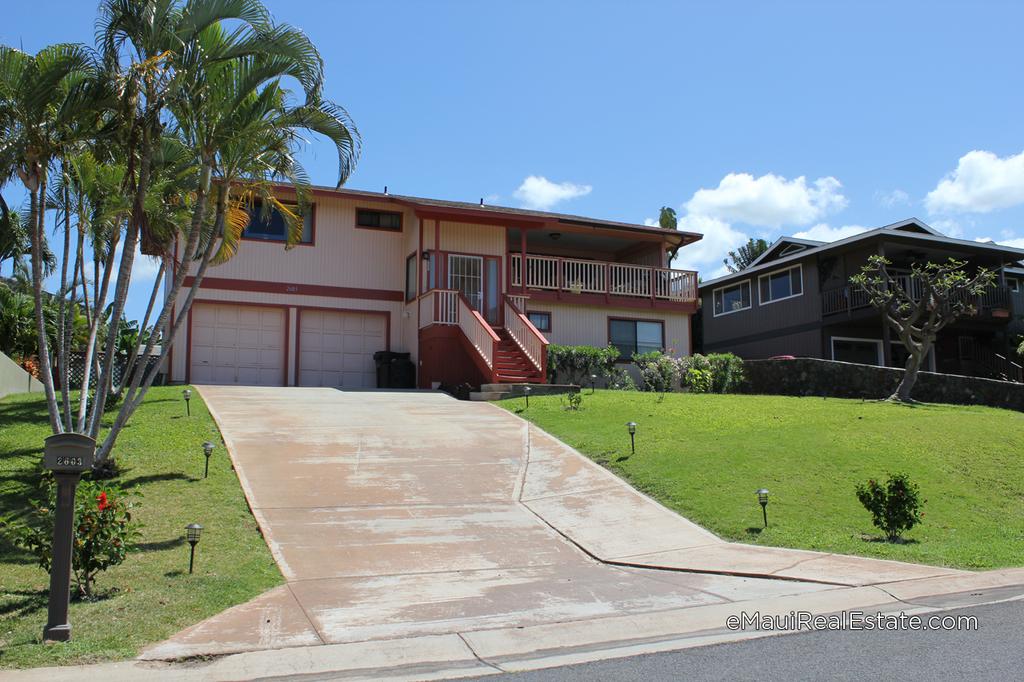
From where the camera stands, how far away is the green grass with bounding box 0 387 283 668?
20.1 ft

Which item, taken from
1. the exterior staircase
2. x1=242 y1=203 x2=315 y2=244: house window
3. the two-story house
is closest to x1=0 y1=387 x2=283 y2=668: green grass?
the exterior staircase

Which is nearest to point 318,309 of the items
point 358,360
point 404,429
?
point 358,360

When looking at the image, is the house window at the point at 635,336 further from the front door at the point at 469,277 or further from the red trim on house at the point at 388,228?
the red trim on house at the point at 388,228

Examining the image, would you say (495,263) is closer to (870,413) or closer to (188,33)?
(870,413)

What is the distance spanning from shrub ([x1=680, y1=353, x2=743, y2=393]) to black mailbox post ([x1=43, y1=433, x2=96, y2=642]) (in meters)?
18.2

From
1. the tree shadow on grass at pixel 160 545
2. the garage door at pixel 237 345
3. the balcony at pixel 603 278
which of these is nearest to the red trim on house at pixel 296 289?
the garage door at pixel 237 345

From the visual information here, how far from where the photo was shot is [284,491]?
1092 cm

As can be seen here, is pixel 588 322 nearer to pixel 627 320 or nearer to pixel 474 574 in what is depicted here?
pixel 627 320

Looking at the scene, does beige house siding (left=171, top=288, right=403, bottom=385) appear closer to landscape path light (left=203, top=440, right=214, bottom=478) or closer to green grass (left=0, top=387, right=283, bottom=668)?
green grass (left=0, top=387, right=283, bottom=668)

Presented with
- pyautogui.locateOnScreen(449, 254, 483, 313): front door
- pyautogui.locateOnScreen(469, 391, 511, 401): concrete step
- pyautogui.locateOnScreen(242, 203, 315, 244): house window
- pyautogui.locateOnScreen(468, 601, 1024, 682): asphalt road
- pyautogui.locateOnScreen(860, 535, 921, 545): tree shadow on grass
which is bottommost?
pyautogui.locateOnScreen(468, 601, 1024, 682): asphalt road

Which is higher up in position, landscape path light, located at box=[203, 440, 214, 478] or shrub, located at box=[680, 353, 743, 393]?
shrub, located at box=[680, 353, 743, 393]

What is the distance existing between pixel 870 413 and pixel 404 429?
357 inches

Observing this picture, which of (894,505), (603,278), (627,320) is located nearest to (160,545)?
(894,505)

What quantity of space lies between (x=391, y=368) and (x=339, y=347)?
2053 mm
